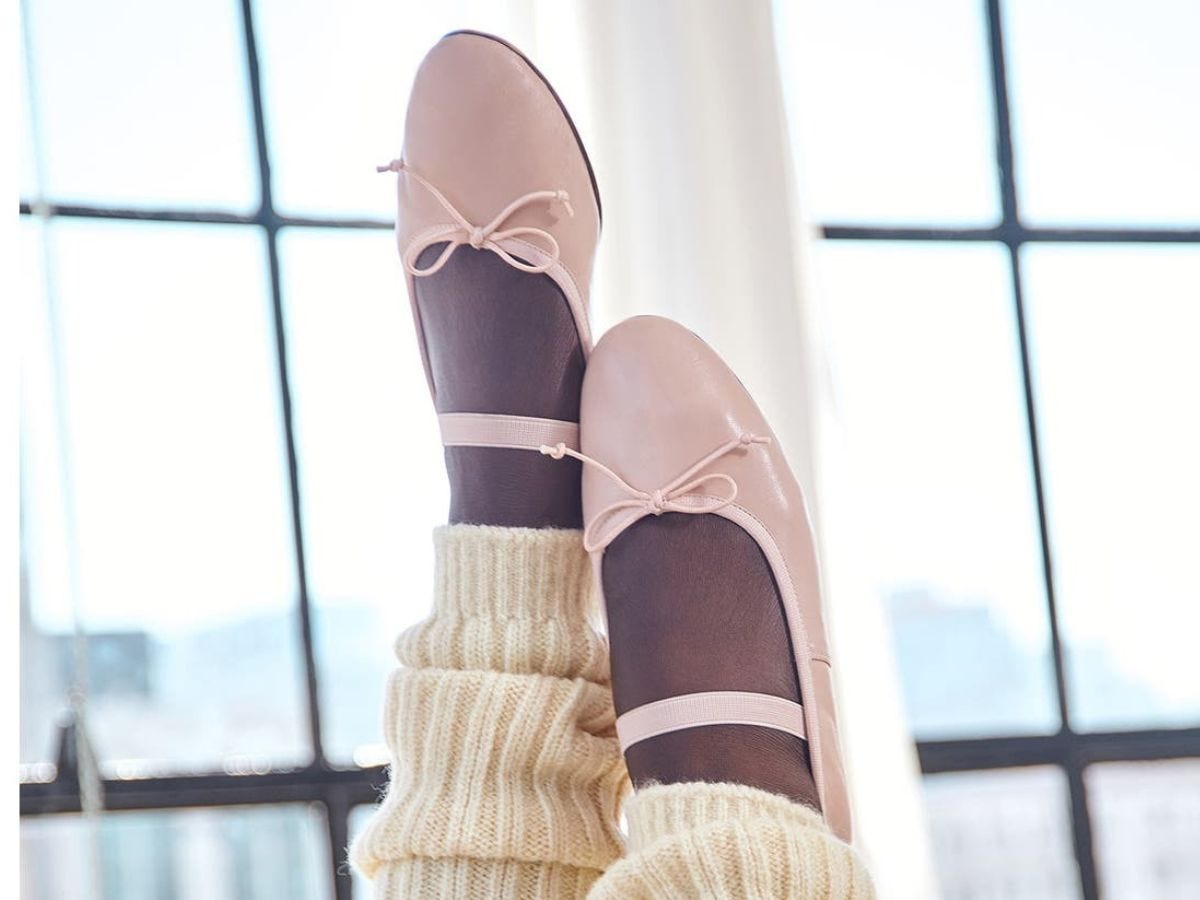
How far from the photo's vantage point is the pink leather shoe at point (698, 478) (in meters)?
0.96

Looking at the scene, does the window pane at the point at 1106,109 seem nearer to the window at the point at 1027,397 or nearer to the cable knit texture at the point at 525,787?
the window at the point at 1027,397

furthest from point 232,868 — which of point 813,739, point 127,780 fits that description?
point 813,739

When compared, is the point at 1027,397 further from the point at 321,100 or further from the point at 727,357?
the point at 321,100

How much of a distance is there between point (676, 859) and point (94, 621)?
0.72m

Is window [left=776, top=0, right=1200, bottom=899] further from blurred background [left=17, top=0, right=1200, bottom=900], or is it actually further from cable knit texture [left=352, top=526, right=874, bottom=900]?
cable knit texture [left=352, top=526, right=874, bottom=900]

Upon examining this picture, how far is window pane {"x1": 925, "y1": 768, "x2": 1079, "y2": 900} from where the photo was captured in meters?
1.50

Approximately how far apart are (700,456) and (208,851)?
25.6 inches

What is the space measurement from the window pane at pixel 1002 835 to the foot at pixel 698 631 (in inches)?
23.5

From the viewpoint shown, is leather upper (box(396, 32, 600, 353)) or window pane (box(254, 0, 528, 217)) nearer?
leather upper (box(396, 32, 600, 353))

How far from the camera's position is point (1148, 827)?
1565mm

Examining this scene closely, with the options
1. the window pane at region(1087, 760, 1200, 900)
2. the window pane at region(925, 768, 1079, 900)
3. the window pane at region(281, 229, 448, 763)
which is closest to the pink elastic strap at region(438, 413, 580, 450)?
the window pane at region(281, 229, 448, 763)

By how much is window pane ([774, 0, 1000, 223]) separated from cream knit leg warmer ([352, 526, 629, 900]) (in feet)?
2.39

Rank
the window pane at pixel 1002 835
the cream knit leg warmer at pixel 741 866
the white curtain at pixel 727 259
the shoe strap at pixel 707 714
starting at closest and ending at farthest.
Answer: the cream knit leg warmer at pixel 741 866
the shoe strap at pixel 707 714
the white curtain at pixel 727 259
the window pane at pixel 1002 835

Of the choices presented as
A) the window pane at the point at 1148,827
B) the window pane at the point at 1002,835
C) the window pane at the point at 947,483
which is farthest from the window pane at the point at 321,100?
the window pane at the point at 1148,827
